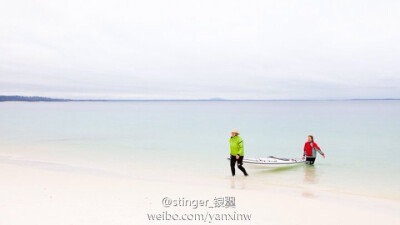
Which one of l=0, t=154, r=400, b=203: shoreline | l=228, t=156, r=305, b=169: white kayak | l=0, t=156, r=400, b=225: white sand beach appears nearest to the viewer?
l=0, t=156, r=400, b=225: white sand beach

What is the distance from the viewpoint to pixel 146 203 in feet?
29.8

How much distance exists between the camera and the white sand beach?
7662 mm

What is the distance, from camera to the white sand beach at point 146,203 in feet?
25.1

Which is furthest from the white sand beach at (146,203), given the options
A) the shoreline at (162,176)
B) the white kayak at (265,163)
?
the white kayak at (265,163)

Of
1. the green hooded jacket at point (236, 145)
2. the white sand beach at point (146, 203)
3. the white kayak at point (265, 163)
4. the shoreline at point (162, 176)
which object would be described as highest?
the green hooded jacket at point (236, 145)

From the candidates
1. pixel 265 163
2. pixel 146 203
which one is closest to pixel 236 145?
pixel 265 163

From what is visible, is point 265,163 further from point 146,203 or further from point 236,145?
point 146,203

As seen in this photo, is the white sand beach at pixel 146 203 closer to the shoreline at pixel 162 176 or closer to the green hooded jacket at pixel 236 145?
the shoreline at pixel 162 176

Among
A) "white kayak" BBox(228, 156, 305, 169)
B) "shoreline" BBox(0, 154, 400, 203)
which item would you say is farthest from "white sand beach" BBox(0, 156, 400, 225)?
"white kayak" BBox(228, 156, 305, 169)

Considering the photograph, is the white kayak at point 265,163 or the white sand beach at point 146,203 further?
the white kayak at point 265,163

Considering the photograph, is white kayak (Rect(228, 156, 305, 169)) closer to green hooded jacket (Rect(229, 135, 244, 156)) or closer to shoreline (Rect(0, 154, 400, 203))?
shoreline (Rect(0, 154, 400, 203))

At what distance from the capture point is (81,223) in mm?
7090

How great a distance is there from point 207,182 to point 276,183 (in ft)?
9.29

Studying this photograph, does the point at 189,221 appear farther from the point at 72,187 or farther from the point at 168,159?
the point at 168,159
